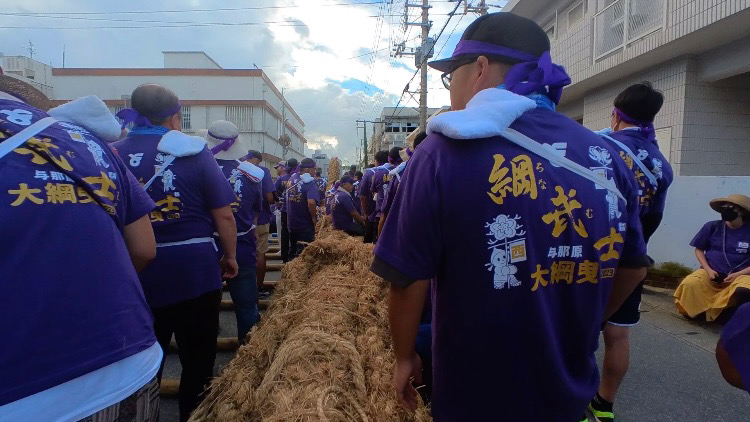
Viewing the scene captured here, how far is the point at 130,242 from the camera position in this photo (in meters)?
1.72

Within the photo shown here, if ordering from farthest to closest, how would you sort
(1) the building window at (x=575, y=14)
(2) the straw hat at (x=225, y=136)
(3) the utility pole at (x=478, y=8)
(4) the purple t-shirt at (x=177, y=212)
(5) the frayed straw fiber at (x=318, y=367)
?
(3) the utility pole at (x=478, y=8), (1) the building window at (x=575, y=14), (2) the straw hat at (x=225, y=136), (4) the purple t-shirt at (x=177, y=212), (5) the frayed straw fiber at (x=318, y=367)

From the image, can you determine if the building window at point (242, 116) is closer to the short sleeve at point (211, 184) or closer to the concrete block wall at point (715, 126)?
the concrete block wall at point (715, 126)

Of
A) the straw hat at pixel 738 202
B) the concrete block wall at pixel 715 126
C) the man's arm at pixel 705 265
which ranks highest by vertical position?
the concrete block wall at pixel 715 126

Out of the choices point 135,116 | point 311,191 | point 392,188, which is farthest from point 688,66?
point 135,116

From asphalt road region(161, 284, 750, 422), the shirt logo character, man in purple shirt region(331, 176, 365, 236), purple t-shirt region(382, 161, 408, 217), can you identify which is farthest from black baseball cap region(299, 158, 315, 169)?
the shirt logo character

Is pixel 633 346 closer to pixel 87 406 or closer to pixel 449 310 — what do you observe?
pixel 449 310

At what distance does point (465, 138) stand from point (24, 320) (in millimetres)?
1231

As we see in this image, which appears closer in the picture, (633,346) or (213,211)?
(213,211)

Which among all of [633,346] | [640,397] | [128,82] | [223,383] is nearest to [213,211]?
[223,383]

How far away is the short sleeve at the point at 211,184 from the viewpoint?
2729 mm

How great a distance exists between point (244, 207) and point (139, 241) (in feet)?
8.86

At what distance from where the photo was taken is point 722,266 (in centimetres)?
521

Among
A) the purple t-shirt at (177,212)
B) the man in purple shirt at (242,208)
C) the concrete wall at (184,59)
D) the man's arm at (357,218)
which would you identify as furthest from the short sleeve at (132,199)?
the concrete wall at (184,59)

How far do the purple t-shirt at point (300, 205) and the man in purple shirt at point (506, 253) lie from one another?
606 cm
